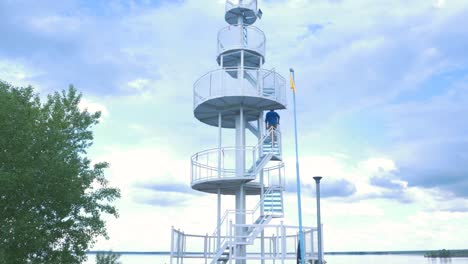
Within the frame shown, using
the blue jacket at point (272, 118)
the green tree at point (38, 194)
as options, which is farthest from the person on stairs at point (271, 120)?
the green tree at point (38, 194)

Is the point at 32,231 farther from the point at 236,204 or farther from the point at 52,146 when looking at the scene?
the point at 236,204

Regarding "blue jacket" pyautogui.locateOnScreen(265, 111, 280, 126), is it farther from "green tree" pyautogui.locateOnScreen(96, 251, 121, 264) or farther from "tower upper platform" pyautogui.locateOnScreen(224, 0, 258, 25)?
"green tree" pyautogui.locateOnScreen(96, 251, 121, 264)

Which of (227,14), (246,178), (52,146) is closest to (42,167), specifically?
(52,146)

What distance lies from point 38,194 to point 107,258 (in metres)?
8.58

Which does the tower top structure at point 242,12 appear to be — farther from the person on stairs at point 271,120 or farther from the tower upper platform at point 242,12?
the person on stairs at point 271,120

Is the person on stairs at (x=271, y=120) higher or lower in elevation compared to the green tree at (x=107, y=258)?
higher

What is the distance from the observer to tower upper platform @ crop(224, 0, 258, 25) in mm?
25094

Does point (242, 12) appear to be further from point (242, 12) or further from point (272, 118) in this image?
point (272, 118)

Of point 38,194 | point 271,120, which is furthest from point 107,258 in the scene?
point 271,120

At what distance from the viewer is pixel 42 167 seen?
727 inches

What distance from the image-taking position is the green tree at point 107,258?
26.1 metres

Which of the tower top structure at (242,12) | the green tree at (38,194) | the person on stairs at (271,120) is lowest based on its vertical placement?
the green tree at (38,194)

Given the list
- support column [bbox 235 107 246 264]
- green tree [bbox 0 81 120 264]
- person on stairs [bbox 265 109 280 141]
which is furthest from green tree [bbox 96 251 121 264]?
person on stairs [bbox 265 109 280 141]

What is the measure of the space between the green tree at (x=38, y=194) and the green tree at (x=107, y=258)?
3057mm
